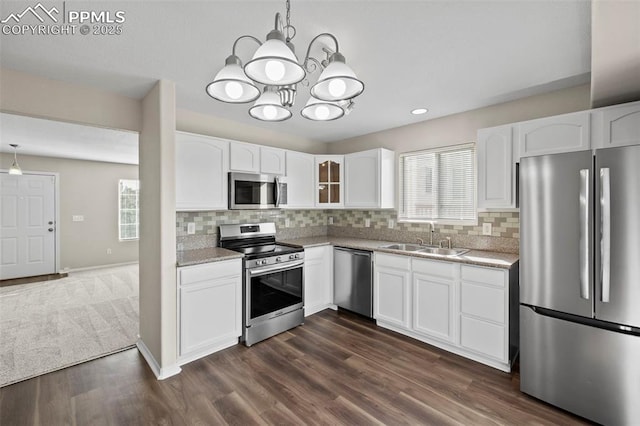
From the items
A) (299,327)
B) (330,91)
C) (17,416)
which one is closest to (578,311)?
(330,91)

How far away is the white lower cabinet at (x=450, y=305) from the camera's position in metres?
2.41

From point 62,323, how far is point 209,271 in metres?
2.37

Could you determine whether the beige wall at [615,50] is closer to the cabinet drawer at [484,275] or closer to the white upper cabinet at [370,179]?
the cabinet drawer at [484,275]

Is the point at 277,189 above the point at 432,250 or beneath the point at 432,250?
above

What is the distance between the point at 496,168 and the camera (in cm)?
266

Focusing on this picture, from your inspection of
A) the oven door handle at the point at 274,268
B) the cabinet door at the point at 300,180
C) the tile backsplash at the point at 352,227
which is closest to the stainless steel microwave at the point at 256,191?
the cabinet door at the point at 300,180

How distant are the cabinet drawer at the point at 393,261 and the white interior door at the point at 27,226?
665 cm

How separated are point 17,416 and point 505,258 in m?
3.96

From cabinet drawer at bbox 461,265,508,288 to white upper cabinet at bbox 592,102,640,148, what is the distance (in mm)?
1209

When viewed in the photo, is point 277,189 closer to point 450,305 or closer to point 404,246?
point 404,246

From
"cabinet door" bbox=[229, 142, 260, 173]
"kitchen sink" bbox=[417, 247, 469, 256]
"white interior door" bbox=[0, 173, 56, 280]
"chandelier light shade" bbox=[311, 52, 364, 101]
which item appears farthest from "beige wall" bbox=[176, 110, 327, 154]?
"white interior door" bbox=[0, 173, 56, 280]

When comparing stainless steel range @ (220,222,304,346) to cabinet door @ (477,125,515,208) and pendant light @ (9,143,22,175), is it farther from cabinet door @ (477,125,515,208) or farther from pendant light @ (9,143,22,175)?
pendant light @ (9,143,22,175)

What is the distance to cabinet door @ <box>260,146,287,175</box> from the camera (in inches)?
137

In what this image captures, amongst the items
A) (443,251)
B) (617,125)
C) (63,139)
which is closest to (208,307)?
(443,251)
